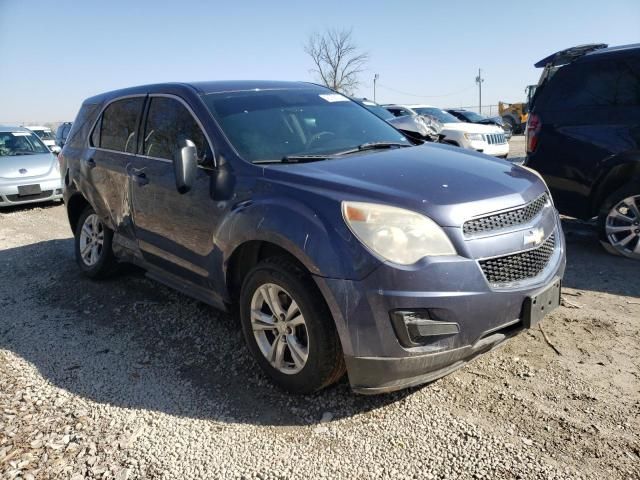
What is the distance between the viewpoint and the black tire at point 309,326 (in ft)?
8.64

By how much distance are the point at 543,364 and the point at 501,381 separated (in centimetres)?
35

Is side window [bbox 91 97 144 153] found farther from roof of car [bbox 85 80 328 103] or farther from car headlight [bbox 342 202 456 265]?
car headlight [bbox 342 202 456 265]

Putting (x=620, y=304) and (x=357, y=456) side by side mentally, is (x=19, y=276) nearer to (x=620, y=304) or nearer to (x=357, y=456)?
(x=357, y=456)

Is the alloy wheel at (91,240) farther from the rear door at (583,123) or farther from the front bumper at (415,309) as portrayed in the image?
the rear door at (583,123)

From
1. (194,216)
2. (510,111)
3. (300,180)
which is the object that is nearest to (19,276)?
(194,216)

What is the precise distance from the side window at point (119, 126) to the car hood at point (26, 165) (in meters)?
5.93

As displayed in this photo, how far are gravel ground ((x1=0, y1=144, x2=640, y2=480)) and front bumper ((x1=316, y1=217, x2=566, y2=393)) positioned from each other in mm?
334

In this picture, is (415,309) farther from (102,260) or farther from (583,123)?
(583,123)

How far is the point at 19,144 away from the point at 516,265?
11.0m

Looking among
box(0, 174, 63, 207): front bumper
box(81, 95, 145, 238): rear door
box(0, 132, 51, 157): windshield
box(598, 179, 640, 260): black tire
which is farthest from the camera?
box(0, 132, 51, 157): windshield

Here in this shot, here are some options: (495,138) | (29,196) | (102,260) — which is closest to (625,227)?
(102,260)

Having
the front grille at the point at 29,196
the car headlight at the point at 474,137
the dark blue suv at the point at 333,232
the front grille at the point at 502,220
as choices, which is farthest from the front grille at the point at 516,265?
the front grille at the point at 29,196

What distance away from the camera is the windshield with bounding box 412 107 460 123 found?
44.9ft

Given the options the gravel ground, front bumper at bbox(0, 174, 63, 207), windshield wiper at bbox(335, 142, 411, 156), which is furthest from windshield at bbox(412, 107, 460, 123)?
the gravel ground
